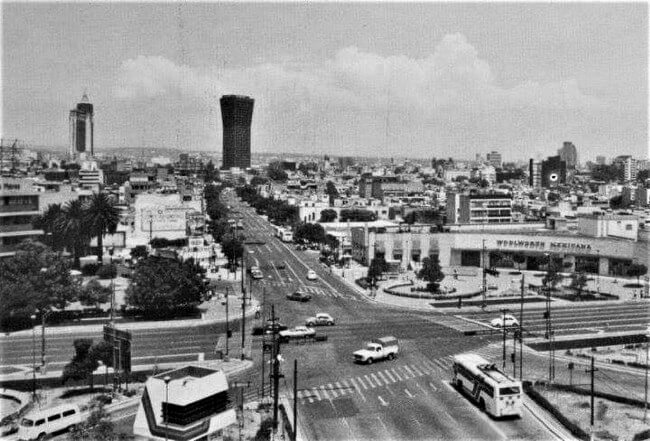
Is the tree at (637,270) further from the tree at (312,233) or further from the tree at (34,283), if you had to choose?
the tree at (34,283)

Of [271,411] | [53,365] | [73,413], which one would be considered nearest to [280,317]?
[53,365]

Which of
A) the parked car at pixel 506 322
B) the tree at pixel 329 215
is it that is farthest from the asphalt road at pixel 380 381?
the tree at pixel 329 215

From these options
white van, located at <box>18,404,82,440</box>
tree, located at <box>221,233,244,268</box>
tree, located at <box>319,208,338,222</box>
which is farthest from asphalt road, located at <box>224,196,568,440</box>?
tree, located at <box>319,208,338,222</box>

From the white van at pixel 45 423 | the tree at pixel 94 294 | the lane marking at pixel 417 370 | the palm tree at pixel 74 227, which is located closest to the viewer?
the white van at pixel 45 423

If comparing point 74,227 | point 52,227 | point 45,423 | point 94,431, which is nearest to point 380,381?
point 94,431

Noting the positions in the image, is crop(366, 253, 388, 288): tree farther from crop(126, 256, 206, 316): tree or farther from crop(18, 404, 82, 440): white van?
crop(18, 404, 82, 440): white van

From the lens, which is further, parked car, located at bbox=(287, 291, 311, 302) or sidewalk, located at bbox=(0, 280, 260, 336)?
Result: parked car, located at bbox=(287, 291, 311, 302)

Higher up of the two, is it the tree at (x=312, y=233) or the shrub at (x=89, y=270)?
the tree at (x=312, y=233)
